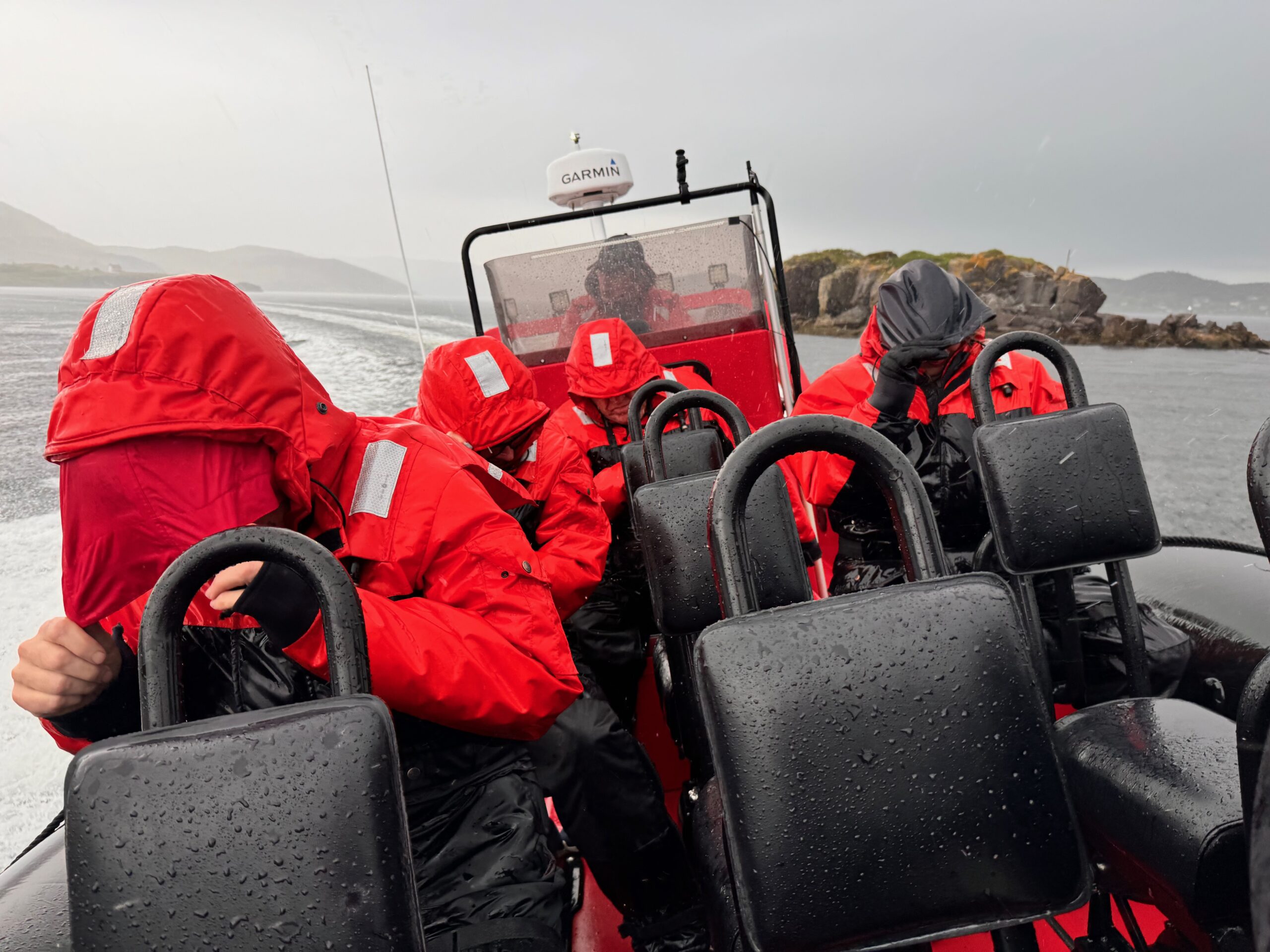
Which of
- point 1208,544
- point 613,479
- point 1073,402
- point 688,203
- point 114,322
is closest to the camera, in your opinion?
point 114,322

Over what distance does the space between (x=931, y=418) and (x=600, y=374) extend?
133cm

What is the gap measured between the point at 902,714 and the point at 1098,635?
1692 mm

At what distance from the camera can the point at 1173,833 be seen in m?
0.90

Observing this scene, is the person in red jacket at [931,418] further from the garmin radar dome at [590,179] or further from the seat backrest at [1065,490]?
the garmin radar dome at [590,179]

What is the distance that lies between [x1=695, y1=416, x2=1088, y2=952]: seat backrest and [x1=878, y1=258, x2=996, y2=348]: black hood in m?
1.74

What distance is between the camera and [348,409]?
4.11m

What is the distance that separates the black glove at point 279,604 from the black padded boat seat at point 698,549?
463mm

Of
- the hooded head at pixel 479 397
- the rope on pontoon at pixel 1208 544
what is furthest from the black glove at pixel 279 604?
the rope on pontoon at pixel 1208 544

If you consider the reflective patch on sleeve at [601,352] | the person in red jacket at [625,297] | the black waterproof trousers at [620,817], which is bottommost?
the black waterproof trousers at [620,817]

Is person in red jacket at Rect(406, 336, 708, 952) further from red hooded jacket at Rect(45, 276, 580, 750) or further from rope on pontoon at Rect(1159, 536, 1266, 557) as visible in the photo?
rope on pontoon at Rect(1159, 536, 1266, 557)

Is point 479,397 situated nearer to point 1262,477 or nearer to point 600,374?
point 600,374

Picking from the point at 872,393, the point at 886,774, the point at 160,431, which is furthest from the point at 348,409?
the point at 886,774

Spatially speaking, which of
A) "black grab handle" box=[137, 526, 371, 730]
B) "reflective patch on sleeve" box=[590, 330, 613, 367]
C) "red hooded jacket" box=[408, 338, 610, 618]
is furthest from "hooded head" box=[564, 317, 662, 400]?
"black grab handle" box=[137, 526, 371, 730]

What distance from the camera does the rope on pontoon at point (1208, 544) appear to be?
238cm
